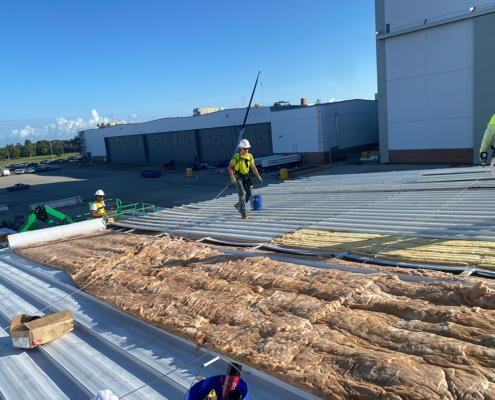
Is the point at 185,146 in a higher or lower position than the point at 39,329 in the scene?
higher

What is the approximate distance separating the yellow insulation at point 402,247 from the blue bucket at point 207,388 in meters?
3.59

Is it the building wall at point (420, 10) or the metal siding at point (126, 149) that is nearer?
the building wall at point (420, 10)

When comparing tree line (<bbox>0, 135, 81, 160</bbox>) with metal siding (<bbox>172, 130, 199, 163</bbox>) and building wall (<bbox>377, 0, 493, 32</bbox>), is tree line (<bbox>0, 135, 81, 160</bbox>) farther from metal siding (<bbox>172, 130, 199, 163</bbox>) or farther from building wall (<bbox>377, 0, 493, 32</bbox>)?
building wall (<bbox>377, 0, 493, 32</bbox>)

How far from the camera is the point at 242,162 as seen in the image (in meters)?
8.88

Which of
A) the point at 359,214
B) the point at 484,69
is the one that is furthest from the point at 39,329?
the point at 484,69

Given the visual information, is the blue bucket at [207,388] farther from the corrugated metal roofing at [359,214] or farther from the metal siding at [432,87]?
the metal siding at [432,87]

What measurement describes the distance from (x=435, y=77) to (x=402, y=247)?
31.9 metres

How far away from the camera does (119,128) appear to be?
223 ft

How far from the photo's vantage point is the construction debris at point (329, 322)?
2654mm

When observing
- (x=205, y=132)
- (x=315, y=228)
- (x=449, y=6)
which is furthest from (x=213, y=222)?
(x=205, y=132)

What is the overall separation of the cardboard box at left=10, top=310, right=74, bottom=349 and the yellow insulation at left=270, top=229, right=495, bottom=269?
12.6 ft

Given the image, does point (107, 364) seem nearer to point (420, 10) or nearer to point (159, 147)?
point (420, 10)

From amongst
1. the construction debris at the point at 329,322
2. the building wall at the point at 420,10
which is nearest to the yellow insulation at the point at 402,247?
the construction debris at the point at 329,322

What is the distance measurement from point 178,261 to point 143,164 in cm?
6017
